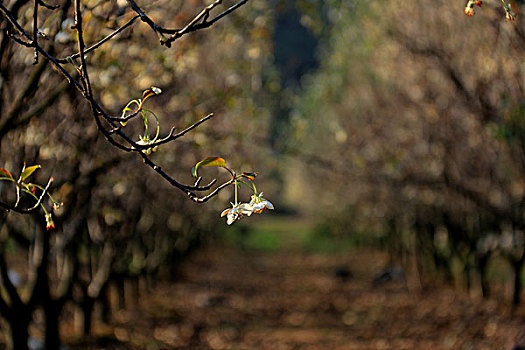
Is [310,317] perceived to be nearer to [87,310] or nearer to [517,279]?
[517,279]

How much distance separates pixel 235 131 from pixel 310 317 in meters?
4.52

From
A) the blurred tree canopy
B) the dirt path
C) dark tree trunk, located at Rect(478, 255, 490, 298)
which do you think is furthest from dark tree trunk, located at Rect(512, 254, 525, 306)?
dark tree trunk, located at Rect(478, 255, 490, 298)

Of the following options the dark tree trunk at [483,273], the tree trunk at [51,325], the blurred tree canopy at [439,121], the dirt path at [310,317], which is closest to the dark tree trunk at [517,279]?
the blurred tree canopy at [439,121]

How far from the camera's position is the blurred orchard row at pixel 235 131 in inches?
216

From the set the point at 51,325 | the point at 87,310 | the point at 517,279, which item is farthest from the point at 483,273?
the point at 51,325

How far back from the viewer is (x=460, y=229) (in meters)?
12.3

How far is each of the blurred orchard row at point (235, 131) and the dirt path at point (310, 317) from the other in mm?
701

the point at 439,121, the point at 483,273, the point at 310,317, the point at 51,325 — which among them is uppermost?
the point at 439,121

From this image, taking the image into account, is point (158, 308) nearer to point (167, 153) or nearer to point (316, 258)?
point (167, 153)

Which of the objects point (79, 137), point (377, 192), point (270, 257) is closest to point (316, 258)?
point (270, 257)

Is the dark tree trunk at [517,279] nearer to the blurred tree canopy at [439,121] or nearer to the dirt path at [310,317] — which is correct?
the blurred tree canopy at [439,121]

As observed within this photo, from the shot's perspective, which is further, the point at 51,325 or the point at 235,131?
the point at 235,131

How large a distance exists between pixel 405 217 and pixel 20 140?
11844 mm

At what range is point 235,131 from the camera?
28.9ft
